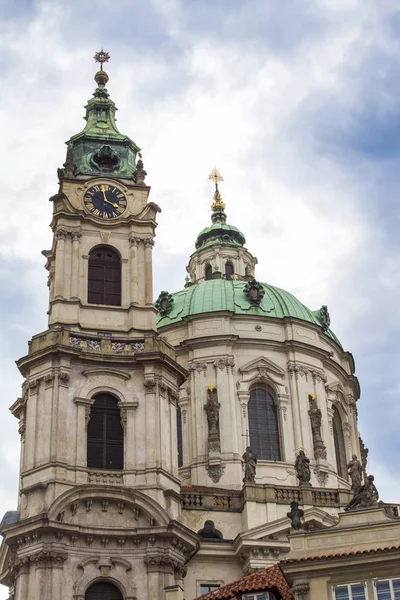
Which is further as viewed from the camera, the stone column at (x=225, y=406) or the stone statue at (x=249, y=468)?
the stone column at (x=225, y=406)

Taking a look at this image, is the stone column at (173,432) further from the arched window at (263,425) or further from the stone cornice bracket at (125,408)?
the arched window at (263,425)

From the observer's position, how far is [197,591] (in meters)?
42.8

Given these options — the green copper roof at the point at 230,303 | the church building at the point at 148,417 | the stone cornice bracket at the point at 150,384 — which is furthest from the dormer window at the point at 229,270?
the stone cornice bracket at the point at 150,384

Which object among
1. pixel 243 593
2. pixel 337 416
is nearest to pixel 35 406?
pixel 243 593

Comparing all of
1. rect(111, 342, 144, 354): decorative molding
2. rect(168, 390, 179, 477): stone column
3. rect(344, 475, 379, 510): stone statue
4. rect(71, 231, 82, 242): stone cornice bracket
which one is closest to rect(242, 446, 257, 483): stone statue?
rect(168, 390, 179, 477): stone column

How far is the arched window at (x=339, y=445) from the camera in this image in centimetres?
5653

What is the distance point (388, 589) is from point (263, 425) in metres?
26.2

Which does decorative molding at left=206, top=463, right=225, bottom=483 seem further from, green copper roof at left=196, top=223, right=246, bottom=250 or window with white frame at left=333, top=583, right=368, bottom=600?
window with white frame at left=333, top=583, right=368, bottom=600

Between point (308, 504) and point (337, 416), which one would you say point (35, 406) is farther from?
point (337, 416)

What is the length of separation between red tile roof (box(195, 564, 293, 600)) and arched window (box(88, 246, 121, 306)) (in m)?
18.3

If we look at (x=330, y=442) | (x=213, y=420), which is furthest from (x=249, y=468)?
(x=330, y=442)

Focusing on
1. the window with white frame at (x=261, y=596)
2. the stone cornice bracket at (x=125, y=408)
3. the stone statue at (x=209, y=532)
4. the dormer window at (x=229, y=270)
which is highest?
the dormer window at (x=229, y=270)

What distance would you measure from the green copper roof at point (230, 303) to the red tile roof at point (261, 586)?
84.3ft

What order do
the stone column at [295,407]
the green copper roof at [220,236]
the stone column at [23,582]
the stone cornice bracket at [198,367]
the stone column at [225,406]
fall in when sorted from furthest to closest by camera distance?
1. the green copper roof at [220,236]
2. the stone cornice bracket at [198,367]
3. the stone column at [295,407]
4. the stone column at [225,406]
5. the stone column at [23,582]
